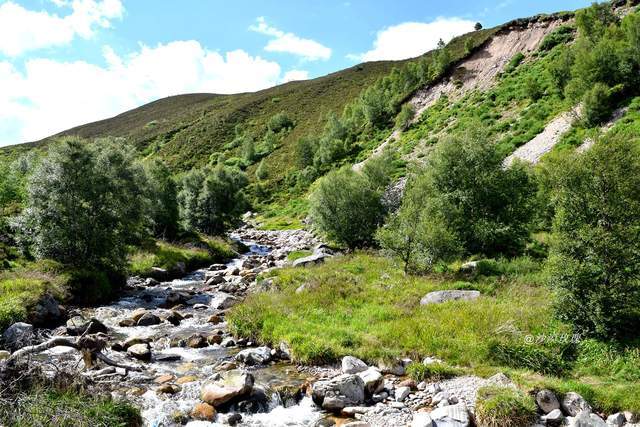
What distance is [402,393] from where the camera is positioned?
12562 mm

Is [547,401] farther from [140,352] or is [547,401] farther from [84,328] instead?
[84,328]

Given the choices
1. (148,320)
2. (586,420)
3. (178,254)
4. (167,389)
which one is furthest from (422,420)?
(178,254)

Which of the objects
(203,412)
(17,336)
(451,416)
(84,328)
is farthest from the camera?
(84,328)

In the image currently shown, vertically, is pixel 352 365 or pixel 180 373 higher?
pixel 180 373

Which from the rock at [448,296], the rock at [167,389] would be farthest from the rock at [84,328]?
the rock at [448,296]

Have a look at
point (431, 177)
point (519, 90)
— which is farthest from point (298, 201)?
point (431, 177)

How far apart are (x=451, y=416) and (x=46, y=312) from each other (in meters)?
20.0

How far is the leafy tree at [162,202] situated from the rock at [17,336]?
101 ft

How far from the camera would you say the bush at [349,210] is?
4122 centimetres

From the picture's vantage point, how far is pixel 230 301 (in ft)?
86.2

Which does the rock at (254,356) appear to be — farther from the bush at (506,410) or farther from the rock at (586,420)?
the rock at (586,420)

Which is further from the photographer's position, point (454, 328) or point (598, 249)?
point (454, 328)

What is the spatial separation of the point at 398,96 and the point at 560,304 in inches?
3518

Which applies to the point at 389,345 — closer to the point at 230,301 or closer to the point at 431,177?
the point at 230,301
